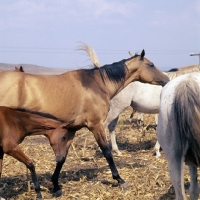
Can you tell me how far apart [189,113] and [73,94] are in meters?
3.17

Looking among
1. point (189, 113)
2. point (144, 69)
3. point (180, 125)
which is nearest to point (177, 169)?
point (180, 125)

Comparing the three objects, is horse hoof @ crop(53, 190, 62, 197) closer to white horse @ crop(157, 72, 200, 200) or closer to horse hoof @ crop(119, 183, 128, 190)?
horse hoof @ crop(119, 183, 128, 190)

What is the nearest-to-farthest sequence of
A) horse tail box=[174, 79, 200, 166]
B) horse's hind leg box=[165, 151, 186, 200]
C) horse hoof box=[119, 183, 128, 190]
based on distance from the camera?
horse tail box=[174, 79, 200, 166] < horse's hind leg box=[165, 151, 186, 200] < horse hoof box=[119, 183, 128, 190]

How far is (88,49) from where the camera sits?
7.12 metres

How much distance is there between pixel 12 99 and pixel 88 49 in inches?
78.9

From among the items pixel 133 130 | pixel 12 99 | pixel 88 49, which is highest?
pixel 88 49

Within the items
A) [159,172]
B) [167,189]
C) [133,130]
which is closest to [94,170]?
[159,172]

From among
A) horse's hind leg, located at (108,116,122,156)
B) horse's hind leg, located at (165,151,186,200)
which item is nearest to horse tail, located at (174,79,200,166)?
horse's hind leg, located at (165,151,186,200)

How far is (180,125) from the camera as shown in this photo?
10.8 feet

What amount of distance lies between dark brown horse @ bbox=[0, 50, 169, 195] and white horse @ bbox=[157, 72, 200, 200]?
2356 mm

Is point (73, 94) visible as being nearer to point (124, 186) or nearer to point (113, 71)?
point (113, 71)

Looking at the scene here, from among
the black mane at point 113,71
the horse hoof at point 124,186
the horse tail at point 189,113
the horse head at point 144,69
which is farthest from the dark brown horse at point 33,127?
the horse head at point 144,69

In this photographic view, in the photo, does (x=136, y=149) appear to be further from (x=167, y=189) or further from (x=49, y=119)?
(x=49, y=119)

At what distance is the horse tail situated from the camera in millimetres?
3195
